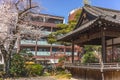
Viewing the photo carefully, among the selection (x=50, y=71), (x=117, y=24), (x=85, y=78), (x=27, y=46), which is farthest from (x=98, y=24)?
(x=27, y=46)

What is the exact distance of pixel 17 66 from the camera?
2447 centimetres

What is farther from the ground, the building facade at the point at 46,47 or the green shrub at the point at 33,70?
the building facade at the point at 46,47

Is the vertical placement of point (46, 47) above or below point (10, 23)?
below

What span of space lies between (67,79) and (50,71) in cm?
831

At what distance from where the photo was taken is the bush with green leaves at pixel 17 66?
24059 millimetres

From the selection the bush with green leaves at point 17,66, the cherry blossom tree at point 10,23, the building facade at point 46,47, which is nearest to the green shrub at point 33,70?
the bush with green leaves at point 17,66

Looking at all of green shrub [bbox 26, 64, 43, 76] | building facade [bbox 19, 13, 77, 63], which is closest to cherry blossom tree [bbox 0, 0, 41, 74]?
green shrub [bbox 26, 64, 43, 76]

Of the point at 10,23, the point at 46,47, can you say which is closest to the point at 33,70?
the point at 10,23

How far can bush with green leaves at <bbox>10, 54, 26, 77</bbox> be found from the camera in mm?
24059

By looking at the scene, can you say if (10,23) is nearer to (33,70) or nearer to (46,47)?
(33,70)

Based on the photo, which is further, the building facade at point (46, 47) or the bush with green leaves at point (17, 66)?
the building facade at point (46, 47)

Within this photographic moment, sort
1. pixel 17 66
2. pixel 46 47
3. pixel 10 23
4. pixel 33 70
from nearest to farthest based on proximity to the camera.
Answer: pixel 10 23 < pixel 17 66 < pixel 33 70 < pixel 46 47

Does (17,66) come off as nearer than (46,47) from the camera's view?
Yes

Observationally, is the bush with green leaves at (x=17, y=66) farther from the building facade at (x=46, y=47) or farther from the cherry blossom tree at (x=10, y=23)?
the building facade at (x=46, y=47)
